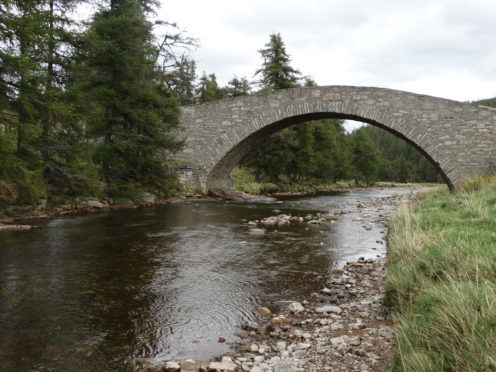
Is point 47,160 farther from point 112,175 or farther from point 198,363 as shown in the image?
point 198,363

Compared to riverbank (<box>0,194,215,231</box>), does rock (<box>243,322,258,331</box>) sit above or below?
below

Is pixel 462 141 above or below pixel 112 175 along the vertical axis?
above

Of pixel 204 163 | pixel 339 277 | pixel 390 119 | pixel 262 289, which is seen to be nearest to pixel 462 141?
pixel 390 119

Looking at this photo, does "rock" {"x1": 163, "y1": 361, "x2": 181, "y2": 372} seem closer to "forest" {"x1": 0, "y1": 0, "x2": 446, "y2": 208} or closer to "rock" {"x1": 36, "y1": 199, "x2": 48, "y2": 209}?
"forest" {"x1": 0, "y1": 0, "x2": 446, "y2": 208}

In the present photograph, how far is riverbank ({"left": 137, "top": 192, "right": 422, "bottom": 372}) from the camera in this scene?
2322 mm

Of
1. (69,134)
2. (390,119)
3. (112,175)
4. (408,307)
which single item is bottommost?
(408,307)

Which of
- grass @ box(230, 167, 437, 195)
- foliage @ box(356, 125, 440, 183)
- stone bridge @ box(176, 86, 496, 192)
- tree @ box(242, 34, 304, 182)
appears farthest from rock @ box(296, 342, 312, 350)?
foliage @ box(356, 125, 440, 183)

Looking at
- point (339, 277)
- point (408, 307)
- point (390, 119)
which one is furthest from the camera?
point (390, 119)

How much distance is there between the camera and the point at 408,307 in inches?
104

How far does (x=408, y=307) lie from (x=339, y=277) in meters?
1.71

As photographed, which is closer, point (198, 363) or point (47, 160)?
point (198, 363)

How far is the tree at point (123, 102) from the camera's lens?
36.3ft

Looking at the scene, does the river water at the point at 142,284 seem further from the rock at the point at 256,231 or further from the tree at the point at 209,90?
the tree at the point at 209,90

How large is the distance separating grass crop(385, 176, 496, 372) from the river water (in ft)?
3.48
